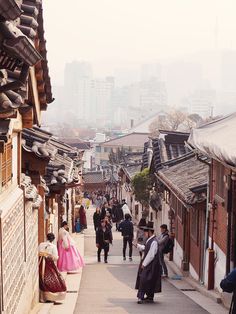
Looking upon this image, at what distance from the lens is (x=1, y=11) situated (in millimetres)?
5059

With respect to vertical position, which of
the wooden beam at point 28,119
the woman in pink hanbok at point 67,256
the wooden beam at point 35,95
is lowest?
the woman in pink hanbok at point 67,256

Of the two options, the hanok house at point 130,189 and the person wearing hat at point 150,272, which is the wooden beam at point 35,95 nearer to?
the person wearing hat at point 150,272

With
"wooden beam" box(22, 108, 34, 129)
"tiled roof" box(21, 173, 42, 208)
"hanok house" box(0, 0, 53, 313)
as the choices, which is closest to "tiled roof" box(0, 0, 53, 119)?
"hanok house" box(0, 0, 53, 313)

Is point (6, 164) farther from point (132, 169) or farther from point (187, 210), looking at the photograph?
point (132, 169)

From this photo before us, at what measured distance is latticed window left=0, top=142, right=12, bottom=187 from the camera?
9.46 meters

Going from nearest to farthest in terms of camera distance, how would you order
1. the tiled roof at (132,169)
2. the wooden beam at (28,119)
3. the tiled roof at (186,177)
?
the wooden beam at (28,119), the tiled roof at (186,177), the tiled roof at (132,169)

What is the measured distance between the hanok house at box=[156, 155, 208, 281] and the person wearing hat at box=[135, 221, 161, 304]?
9.63 ft

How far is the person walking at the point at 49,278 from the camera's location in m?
13.9

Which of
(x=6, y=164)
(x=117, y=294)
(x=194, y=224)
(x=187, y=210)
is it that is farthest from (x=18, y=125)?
(x=187, y=210)

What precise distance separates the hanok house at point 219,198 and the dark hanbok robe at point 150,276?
1351 millimetres

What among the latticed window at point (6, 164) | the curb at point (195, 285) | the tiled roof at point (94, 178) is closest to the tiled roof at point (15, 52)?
the latticed window at point (6, 164)

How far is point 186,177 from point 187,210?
1.07 m

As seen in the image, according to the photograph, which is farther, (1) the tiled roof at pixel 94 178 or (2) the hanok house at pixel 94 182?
(2) the hanok house at pixel 94 182

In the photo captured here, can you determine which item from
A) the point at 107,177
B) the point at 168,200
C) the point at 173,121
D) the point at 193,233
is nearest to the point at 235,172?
the point at 193,233
